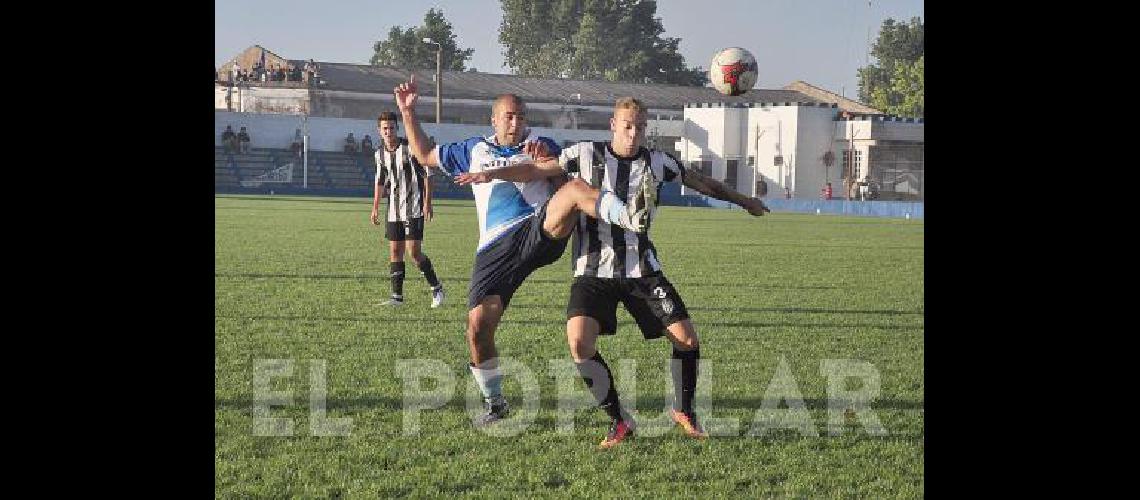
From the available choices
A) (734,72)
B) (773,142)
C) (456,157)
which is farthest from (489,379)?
(773,142)

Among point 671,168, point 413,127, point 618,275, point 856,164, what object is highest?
point 856,164

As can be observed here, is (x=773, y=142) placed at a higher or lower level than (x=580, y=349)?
higher

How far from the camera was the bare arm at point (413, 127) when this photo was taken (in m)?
7.61

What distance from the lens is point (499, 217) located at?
8164 millimetres

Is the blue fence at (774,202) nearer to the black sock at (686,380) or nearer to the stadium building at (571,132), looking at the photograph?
the stadium building at (571,132)

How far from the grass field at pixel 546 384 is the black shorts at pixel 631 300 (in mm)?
622

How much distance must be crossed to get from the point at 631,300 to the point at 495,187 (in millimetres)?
1230

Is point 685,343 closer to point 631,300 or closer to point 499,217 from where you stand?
point 631,300

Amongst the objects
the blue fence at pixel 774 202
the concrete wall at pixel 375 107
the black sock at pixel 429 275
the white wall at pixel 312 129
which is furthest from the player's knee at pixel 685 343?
the concrete wall at pixel 375 107

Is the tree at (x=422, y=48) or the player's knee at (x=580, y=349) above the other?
the tree at (x=422, y=48)
